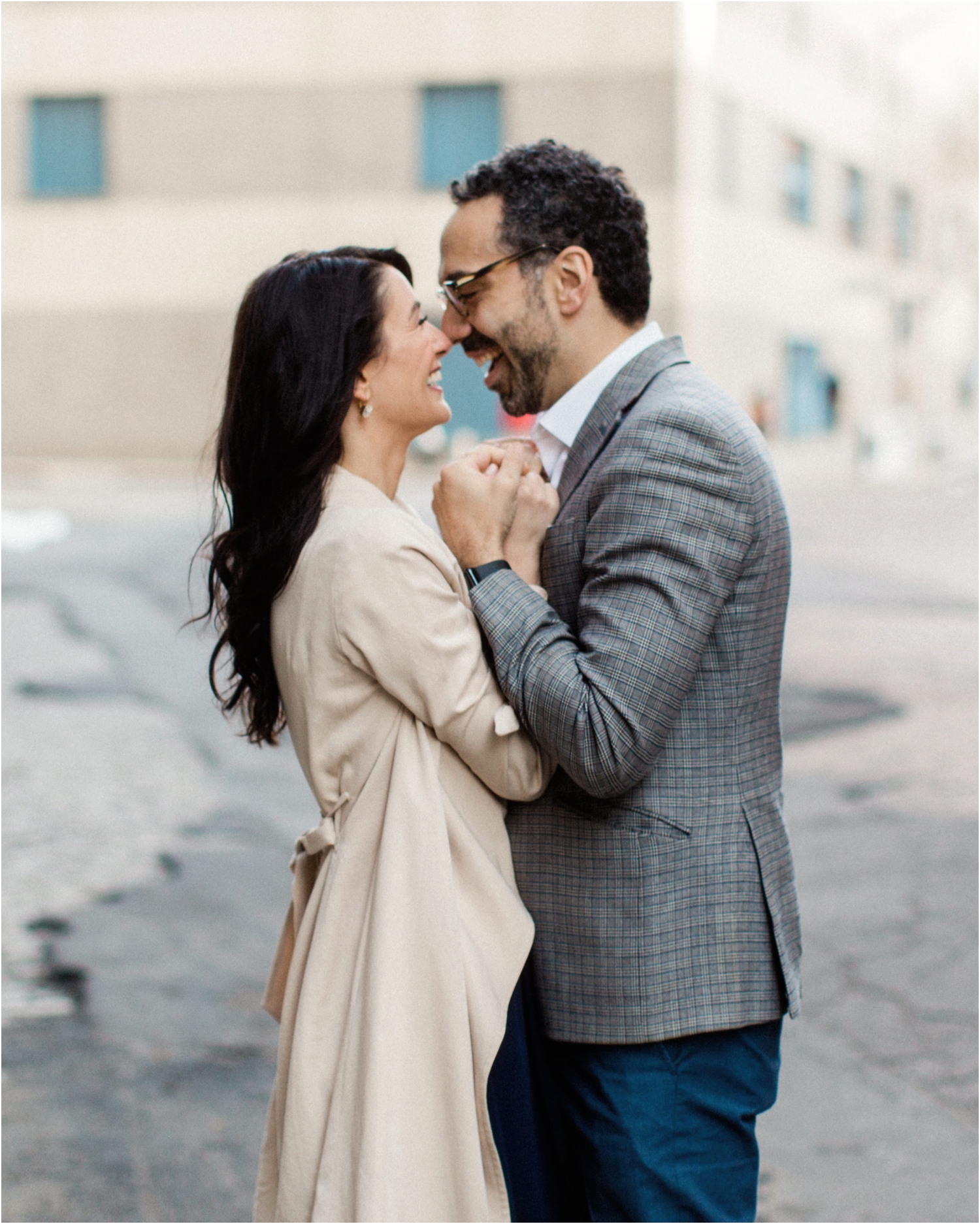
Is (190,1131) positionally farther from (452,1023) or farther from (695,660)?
(695,660)

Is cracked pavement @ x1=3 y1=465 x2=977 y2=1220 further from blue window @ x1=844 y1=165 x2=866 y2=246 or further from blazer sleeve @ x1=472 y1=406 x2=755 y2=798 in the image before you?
blue window @ x1=844 y1=165 x2=866 y2=246

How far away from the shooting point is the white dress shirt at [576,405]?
6.96ft

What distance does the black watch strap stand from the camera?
76.0 inches

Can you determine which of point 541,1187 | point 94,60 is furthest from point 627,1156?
point 94,60

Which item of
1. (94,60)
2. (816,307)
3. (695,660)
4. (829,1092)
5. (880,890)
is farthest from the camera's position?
(816,307)

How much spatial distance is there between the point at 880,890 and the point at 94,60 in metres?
18.9

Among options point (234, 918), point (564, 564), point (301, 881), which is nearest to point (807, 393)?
point (234, 918)

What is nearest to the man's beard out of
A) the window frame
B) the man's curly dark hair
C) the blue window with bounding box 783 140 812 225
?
the man's curly dark hair

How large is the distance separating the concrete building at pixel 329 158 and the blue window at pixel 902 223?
3548 millimetres

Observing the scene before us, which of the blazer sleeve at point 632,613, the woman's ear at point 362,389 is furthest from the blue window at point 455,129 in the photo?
the blazer sleeve at point 632,613

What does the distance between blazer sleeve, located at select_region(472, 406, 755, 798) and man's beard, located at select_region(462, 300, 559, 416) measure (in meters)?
0.30

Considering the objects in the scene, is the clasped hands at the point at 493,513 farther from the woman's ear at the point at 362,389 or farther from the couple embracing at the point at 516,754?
the woman's ear at the point at 362,389

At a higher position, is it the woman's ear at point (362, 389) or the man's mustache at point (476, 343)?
the man's mustache at point (476, 343)

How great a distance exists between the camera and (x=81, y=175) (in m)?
20.5
